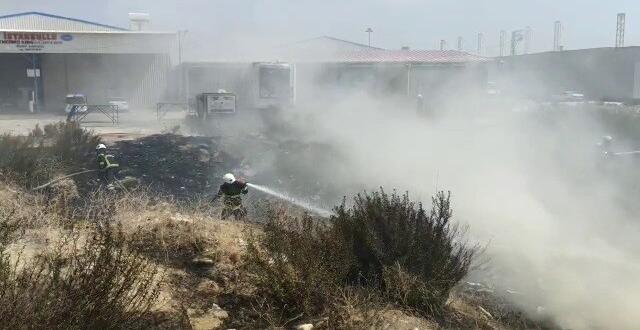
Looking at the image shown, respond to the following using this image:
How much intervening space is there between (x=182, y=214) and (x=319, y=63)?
22032 mm

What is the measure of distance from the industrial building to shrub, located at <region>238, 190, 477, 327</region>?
1897 centimetres

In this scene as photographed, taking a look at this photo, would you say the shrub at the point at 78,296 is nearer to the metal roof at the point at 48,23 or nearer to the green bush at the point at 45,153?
the green bush at the point at 45,153

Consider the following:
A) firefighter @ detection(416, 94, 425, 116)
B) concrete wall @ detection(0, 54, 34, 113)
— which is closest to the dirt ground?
concrete wall @ detection(0, 54, 34, 113)

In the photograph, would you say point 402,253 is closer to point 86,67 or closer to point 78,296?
point 78,296

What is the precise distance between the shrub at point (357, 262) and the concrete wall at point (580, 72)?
1158 inches

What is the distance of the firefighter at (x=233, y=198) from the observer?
290 inches

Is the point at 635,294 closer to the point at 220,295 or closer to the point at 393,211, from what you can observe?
Result: the point at 393,211

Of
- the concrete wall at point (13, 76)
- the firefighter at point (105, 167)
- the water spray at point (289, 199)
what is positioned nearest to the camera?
the water spray at point (289, 199)

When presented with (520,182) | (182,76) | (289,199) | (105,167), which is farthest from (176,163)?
(182,76)

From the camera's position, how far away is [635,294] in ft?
21.4

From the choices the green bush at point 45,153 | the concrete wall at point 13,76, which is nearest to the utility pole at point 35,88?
the concrete wall at point 13,76

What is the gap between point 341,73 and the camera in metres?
26.7

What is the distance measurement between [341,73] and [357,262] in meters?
22.3

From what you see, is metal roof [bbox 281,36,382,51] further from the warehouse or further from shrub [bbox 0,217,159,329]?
shrub [bbox 0,217,159,329]
